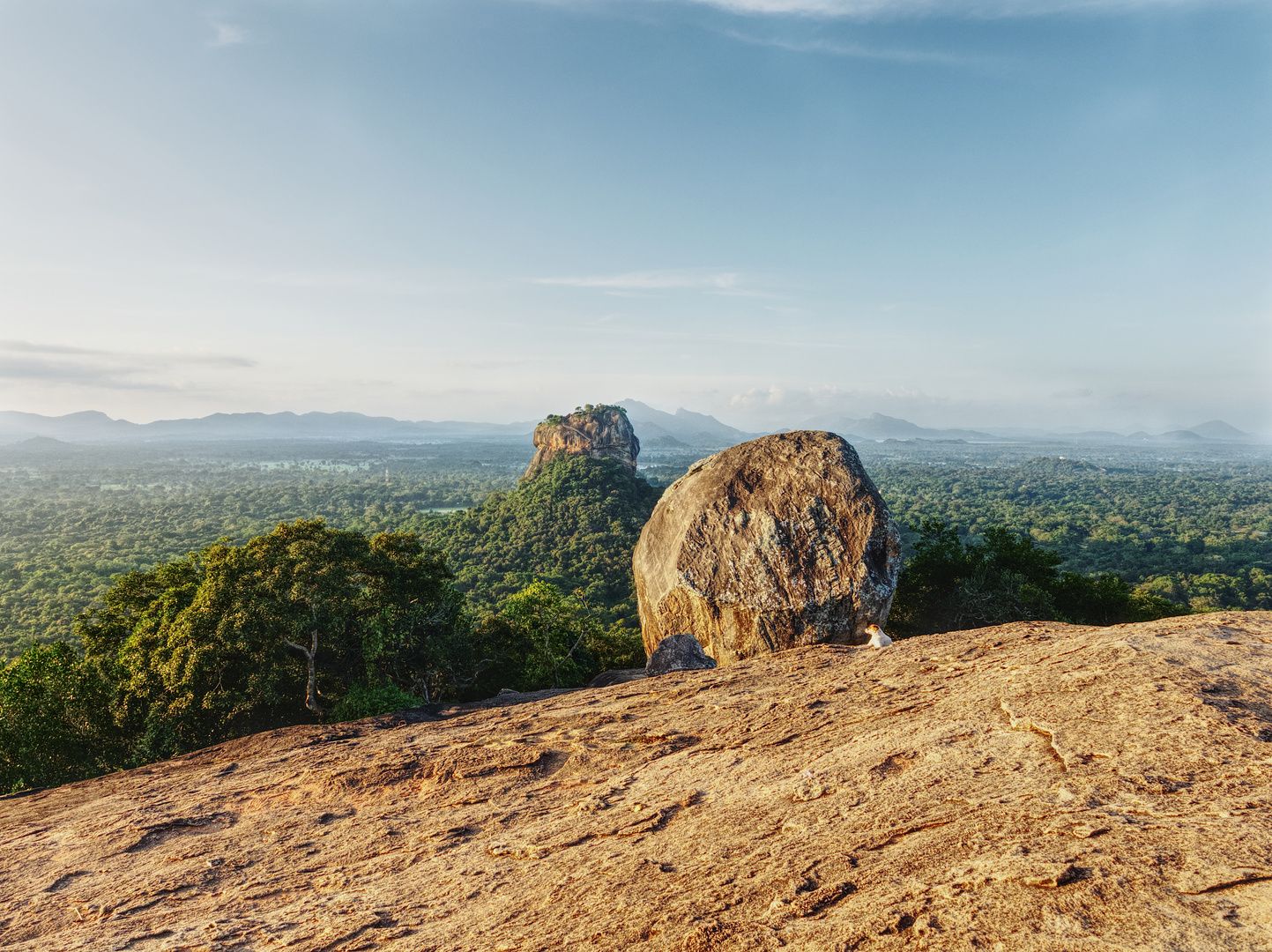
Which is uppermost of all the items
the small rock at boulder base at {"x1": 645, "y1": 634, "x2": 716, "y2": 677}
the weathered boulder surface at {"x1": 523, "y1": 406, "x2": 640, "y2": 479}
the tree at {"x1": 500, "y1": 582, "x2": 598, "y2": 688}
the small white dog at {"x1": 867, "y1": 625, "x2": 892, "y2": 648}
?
the weathered boulder surface at {"x1": 523, "y1": 406, "x2": 640, "y2": 479}

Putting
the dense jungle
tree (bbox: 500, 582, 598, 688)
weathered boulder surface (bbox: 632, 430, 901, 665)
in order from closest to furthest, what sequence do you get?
the dense jungle, weathered boulder surface (bbox: 632, 430, 901, 665), tree (bbox: 500, 582, 598, 688)

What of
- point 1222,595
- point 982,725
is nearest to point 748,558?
point 982,725

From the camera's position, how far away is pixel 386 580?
17.0 m

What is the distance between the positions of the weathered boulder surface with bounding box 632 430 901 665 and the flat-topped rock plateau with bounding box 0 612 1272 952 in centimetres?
448

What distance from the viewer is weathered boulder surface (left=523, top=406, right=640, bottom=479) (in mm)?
70688

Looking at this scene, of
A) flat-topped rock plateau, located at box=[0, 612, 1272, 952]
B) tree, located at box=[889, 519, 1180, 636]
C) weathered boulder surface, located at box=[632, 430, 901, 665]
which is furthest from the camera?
tree, located at box=[889, 519, 1180, 636]

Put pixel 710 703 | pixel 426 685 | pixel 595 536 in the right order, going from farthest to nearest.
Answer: pixel 595 536 → pixel 426 685 → pixel 710 703

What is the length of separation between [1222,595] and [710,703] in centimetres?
5539

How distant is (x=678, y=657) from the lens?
1412 centimetres

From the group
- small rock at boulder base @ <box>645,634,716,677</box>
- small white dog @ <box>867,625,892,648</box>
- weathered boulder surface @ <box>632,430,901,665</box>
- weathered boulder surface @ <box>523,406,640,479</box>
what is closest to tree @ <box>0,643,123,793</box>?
small rock at boulder base @ <box>645,634,716,677</box>

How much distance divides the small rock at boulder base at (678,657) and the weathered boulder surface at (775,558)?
1.08 metres

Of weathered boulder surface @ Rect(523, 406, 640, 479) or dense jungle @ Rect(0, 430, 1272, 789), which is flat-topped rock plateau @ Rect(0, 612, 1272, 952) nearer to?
dense jungle @ Rect(0, 430, 1272, 789)

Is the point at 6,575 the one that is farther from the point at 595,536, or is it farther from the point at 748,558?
the point at 748,558

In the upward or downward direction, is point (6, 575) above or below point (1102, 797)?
below
